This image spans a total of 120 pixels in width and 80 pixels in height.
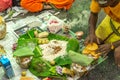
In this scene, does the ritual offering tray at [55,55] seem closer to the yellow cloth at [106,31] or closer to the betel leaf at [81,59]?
the betel leaf at [81,59]

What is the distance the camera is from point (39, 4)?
6.36 ft

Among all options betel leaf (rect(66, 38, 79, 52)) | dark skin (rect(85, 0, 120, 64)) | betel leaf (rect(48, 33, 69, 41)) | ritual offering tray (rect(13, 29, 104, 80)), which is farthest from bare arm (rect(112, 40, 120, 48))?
betel leaf (rect(48, 33, 69, 41))

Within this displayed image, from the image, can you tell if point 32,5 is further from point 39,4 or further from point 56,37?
point 56,37

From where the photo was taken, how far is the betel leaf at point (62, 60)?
5.03 feet

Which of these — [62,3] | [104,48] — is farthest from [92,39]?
[62,3]

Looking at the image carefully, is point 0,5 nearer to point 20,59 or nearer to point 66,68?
point 20,59

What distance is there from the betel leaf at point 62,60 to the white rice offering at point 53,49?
0.04 m

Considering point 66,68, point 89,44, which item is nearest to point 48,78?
point 66,68

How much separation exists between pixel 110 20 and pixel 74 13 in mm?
442

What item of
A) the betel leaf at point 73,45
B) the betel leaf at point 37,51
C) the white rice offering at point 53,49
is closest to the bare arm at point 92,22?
the betel leaf at point 73,45

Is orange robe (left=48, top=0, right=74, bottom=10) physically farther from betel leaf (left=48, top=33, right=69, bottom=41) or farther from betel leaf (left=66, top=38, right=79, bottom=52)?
betel leaf (left=66, top=38, right=79, bottom=52)

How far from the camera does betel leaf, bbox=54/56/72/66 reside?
5.03 feet

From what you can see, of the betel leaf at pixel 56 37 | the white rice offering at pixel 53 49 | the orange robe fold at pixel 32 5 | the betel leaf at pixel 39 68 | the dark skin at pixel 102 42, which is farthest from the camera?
the orange robe fold at pixel 32 5

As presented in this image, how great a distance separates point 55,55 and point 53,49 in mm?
50
